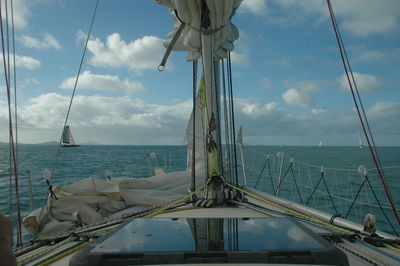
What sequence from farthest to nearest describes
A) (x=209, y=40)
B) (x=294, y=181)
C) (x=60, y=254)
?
(x=294, y=181)
(x=209, y=40)
(x=60, y=254)

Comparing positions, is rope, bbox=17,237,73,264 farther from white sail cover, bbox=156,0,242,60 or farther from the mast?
white sail cover, bbox=156,0,242,60

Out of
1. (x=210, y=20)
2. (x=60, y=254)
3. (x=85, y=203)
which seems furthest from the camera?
(x=85, y=203)

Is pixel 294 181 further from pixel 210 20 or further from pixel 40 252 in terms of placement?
pixel 40 252

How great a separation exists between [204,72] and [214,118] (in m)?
0.60

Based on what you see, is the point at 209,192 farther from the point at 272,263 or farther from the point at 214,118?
the point at 272,263

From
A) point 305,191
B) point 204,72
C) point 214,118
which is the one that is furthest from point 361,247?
point 305,191

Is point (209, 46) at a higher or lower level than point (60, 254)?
higher

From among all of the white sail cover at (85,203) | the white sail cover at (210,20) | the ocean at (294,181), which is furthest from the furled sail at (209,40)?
the ocean at (294,181)

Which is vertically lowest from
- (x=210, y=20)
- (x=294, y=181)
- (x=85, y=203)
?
(x=294, y=181)

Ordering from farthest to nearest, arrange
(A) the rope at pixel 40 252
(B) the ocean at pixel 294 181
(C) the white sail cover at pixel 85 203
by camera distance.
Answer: (B) the ocean at pixel 294 181 → (C) the white sail cover at pixel 85 203 → (A) the rope at pixel 40 252

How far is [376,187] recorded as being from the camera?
1566 cm

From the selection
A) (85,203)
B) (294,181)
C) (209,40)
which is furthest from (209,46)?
(294,181)

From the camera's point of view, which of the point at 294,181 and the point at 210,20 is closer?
the point at 210,20

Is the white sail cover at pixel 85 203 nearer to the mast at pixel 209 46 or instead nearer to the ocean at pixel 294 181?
the ocean at pixel 294 181
